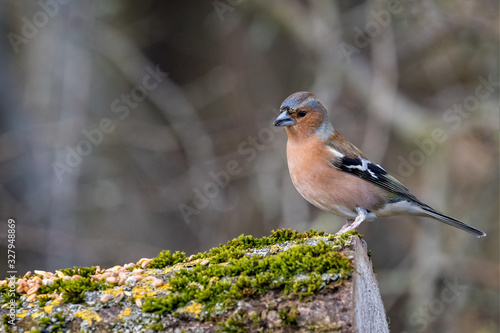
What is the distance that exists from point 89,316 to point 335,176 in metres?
2.87

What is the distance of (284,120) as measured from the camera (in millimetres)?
5340

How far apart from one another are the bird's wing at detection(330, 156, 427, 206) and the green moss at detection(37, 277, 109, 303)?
278cm

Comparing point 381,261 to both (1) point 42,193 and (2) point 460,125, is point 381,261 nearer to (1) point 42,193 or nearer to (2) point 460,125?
(2) point 460,125

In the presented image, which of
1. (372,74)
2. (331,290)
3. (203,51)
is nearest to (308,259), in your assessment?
(331,290)

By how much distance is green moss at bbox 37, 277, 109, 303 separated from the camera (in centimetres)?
295

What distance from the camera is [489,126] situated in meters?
6.64

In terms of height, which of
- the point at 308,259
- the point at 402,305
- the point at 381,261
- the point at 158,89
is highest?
the point at 158,89

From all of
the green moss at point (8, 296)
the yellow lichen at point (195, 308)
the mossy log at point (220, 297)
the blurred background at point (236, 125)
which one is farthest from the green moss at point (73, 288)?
the blurred background at point (236, 125)

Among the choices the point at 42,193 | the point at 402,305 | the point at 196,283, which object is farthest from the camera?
the point at 42,193

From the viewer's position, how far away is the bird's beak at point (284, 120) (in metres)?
5.32

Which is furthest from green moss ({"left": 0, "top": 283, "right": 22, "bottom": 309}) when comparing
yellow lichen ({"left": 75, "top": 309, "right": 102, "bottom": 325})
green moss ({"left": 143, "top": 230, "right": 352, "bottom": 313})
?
green moss ({"left": 143, "top": 230, "right": 352, "bottom": 313})

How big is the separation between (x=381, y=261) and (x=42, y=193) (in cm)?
504

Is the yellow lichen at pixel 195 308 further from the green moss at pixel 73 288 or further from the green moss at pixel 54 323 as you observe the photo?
the green moss at pixel 54 323

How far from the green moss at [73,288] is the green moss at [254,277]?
0.34 meters
